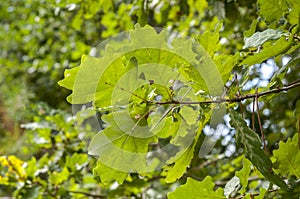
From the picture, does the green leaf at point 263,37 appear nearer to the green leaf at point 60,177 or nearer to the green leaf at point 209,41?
the green leaf at point 209,41

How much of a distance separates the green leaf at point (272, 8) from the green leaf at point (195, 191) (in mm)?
229

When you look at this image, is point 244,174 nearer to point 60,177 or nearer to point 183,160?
point 183,160

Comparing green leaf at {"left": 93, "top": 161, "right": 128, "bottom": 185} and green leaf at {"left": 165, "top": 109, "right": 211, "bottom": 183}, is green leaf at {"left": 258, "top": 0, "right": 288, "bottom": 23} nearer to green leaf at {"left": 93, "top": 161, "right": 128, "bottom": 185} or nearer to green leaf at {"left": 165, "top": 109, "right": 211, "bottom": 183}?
green leaf at {"left": 165, "top": 109, "right": 211, "bottom": 183}

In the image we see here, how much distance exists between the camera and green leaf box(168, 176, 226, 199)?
546 millimetres

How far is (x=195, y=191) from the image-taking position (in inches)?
21.6

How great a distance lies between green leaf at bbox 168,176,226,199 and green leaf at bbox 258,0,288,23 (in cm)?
23

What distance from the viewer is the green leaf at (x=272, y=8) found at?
0.61 m

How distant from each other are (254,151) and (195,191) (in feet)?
0.27

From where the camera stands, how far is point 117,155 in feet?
1.86

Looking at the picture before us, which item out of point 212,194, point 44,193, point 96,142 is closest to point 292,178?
point 212,194

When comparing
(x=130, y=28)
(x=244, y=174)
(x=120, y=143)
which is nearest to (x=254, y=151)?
(x=244, y=174)

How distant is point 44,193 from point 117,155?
547mm

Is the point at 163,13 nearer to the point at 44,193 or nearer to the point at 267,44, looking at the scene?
the point at 44,193

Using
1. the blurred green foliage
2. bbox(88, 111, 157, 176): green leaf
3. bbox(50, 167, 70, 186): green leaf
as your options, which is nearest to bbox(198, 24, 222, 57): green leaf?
the blurred green foliage
